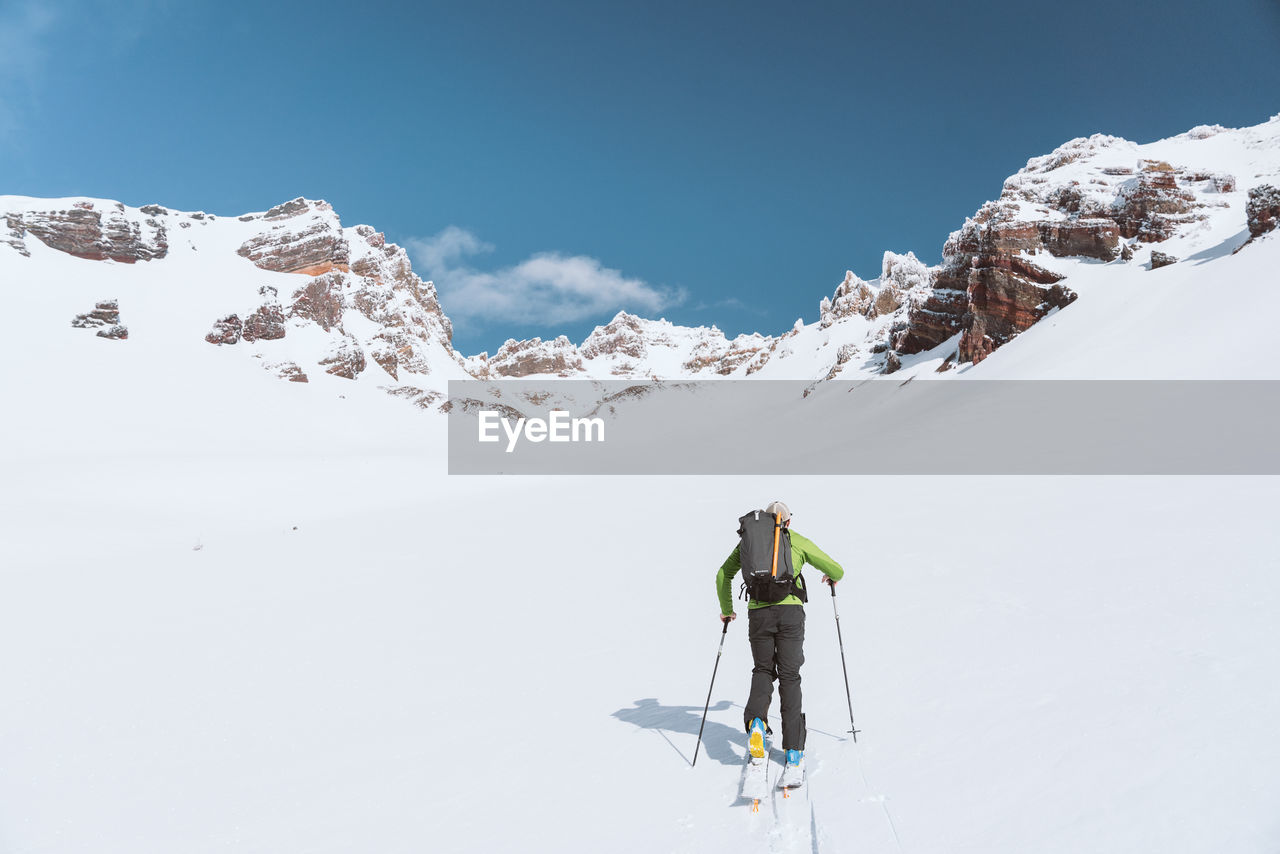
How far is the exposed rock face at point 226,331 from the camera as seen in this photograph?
257 ft

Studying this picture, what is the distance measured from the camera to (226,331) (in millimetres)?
79625

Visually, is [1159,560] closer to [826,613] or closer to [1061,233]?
[826,613]

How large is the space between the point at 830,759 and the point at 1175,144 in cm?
9320

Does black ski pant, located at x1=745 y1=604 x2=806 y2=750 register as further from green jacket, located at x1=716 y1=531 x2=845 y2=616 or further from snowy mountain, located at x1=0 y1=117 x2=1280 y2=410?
snowy mountain, located at x1=0 y1=117 x2=1280 y2=410

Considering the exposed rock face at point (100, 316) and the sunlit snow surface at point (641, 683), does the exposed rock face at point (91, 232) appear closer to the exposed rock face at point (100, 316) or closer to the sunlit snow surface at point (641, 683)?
the exposed rock face at point (100, 316)

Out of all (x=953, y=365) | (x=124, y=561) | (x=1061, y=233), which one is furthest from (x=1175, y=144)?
(x=124, y=561)

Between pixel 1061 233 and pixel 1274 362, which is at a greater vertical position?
pixel 1061 233

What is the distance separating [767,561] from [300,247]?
406 feet

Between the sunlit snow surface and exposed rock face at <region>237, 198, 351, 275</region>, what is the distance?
326 ft

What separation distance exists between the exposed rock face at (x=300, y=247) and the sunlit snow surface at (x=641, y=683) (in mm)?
99456

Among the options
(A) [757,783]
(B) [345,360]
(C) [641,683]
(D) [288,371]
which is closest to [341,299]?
(B) [345,360]

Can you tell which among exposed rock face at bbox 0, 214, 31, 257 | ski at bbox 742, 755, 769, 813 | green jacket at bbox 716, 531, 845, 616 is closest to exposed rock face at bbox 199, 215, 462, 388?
exposed rock face at bbox 0, 214, 31, 257

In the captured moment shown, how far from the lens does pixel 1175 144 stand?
69.9 meters

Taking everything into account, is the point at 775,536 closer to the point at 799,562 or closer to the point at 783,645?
the point at 799,562
